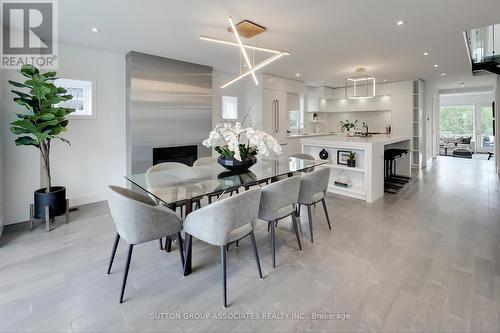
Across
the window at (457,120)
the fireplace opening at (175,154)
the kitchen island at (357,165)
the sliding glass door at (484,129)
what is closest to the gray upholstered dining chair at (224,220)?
the kitchen island at (357,165)

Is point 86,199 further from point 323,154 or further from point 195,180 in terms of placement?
point 323,154

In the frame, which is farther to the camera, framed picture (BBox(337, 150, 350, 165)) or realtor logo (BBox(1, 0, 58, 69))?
framed picture (BBox(337, 150, 350, 165))

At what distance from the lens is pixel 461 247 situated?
2.75 metres

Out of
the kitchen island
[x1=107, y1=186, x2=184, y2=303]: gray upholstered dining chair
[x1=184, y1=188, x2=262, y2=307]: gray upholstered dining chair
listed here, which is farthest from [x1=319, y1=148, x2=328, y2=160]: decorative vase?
[x1=107, y1=186, x2=184, y2=303]: gray upholstered dining chair

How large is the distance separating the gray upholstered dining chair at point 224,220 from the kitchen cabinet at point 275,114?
4.58m

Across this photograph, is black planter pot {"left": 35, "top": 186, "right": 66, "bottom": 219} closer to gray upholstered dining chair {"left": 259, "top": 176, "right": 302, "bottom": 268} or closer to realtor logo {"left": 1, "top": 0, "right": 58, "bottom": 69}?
realtor logo {"left": 1, "top": 0, "right": 58, "bottom": 69}

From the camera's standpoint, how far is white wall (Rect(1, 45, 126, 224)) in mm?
3551

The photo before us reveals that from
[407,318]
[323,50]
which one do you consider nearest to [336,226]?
[407,318]

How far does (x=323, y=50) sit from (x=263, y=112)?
2233 millimetres

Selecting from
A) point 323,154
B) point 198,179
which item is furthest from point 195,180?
point 323,154

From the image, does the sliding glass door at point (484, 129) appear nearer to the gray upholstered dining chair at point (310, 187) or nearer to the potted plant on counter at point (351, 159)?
the potted plant on counter at point (351, 159)

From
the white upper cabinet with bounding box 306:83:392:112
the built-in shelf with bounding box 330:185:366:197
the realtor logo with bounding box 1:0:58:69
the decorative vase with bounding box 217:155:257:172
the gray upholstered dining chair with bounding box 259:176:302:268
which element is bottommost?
the built-in shelf with bounding box 330:185:366:197

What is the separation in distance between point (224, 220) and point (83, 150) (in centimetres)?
361

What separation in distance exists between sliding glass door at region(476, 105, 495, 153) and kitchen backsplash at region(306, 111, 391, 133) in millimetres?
6373
